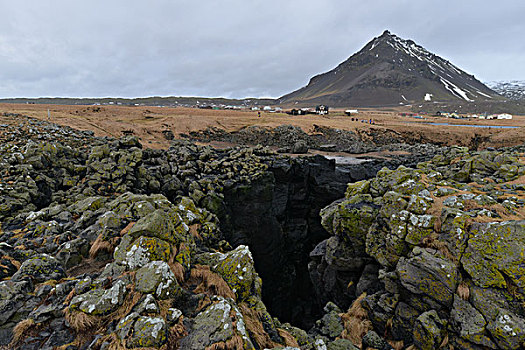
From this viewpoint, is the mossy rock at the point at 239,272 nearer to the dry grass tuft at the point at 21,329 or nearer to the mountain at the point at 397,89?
the dry grass tuft at the point at 21,329

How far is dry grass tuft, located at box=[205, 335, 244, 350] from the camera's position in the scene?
386cm

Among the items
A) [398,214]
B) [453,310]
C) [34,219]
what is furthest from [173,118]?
[453,310]

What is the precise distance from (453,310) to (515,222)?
10.2ft

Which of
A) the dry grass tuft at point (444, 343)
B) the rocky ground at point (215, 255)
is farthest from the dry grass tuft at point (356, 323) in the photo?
the dry grass tuft at point (444, 343)

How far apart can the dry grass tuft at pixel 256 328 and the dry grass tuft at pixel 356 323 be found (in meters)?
6.01

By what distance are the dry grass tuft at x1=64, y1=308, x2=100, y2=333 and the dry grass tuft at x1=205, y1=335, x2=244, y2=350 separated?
203 cm

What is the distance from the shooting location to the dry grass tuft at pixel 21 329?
3.78 meters

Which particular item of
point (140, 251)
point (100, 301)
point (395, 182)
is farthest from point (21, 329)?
point (395, 182)

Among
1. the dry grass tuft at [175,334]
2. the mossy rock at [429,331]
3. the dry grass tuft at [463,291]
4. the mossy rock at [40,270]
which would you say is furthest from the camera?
the mossy rock at [429,331]

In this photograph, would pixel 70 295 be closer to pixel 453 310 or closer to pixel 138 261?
pixel 138 261

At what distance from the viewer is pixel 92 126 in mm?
22594

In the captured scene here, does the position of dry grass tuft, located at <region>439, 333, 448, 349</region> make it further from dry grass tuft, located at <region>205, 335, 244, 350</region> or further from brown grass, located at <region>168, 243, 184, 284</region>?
brown grass, located at <region>168, 243, 184, 284</region>

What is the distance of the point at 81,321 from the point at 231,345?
2556 millimetres

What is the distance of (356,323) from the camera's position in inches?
378
